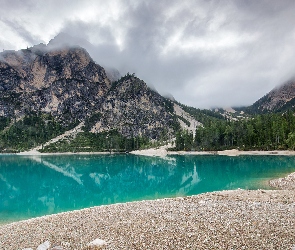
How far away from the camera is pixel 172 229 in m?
18.8

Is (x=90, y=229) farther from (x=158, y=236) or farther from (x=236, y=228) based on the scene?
(x=236, y=228)

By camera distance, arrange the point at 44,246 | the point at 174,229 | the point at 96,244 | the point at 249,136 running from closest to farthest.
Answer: the point at 96,244 < the point at 44,246 < the point at 174,229 < the point at 249,136

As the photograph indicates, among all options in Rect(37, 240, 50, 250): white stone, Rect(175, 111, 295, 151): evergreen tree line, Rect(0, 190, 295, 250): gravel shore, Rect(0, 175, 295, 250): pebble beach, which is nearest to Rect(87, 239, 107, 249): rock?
Rect(0, 175, 295, 250): pebble beach

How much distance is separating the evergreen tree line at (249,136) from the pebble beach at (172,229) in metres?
101

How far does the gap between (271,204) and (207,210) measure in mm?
6813

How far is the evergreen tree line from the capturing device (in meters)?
123

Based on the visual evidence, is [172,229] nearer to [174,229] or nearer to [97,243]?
[174,229]

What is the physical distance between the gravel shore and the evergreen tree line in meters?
101

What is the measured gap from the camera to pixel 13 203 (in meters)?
45.7

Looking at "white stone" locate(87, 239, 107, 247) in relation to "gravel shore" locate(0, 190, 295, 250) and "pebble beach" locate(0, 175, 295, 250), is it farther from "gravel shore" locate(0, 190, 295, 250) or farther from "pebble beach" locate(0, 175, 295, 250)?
"gravel shore" locate(0, 190, 295, 250)

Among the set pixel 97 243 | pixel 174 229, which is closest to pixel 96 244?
pixel 97 243

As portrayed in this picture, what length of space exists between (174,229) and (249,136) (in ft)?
416

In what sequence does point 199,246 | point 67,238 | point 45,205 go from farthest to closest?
point 45,205, point 67,238, point 199,246


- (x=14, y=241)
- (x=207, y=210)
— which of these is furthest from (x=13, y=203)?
(x=207, y=210)
